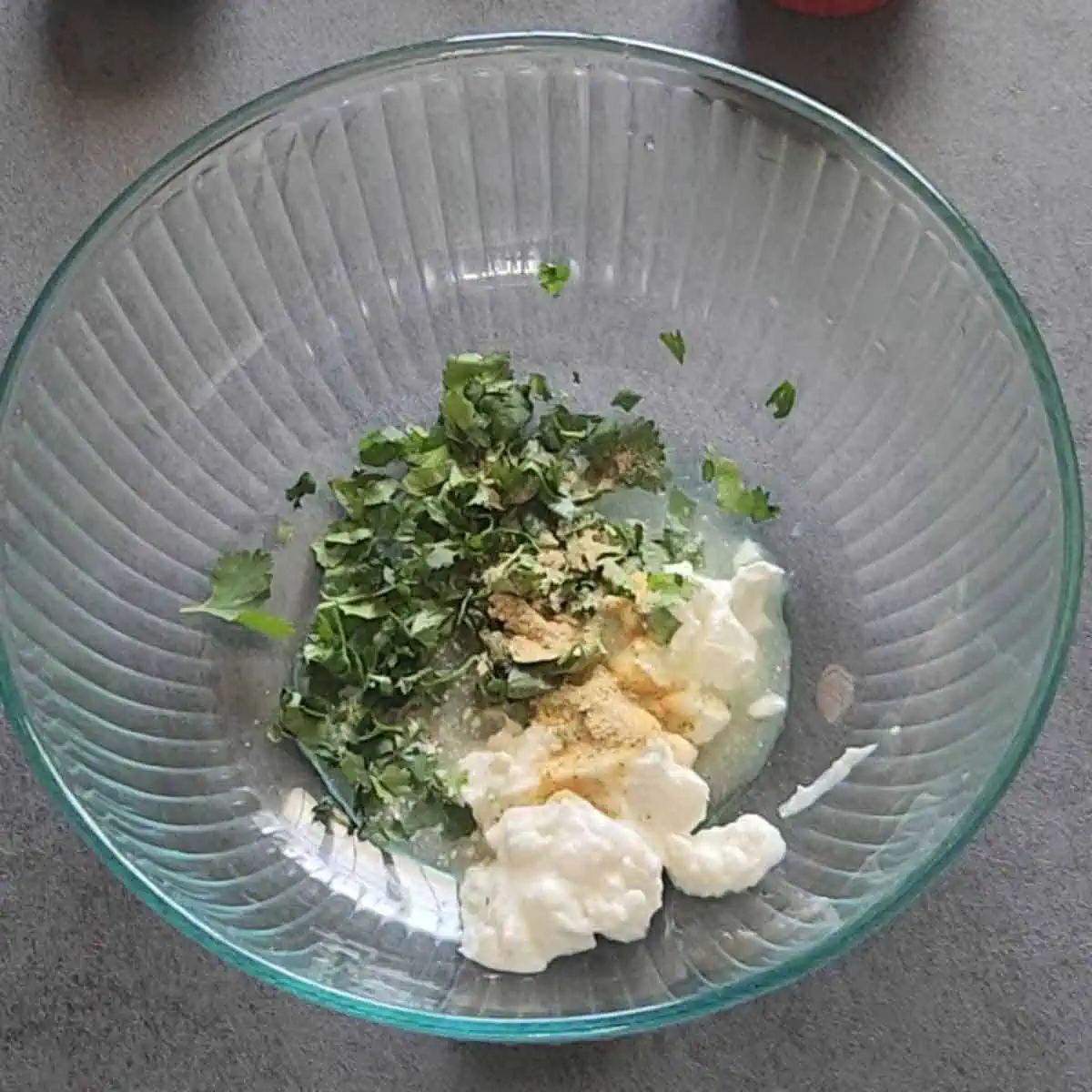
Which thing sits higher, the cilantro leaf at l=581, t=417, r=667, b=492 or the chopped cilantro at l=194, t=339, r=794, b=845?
the cilantro leaf at l=581, t=417, r=667, b=492

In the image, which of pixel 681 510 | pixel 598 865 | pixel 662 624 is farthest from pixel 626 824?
pixel 681 510

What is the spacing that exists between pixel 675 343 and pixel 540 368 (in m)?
0.11

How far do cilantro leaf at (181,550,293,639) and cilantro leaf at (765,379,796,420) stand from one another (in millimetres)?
396

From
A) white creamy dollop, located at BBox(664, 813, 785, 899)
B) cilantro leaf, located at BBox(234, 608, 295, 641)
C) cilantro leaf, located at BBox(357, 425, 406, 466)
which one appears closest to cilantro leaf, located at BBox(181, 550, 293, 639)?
cilantro leaf, located at BBox(234, 608, 295, 641)

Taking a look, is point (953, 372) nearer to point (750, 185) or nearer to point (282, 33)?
point (750, 185)

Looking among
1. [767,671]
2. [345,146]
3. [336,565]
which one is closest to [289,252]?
[345,146]

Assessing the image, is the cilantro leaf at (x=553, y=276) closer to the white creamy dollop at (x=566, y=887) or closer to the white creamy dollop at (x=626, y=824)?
the white creamy dollop at (x=626, y=824)

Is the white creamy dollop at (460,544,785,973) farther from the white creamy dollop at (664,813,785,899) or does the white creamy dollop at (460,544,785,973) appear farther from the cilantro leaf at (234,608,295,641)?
the cilantro leaf at (234,608,295,641)

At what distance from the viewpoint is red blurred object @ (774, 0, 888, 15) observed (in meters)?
1.31

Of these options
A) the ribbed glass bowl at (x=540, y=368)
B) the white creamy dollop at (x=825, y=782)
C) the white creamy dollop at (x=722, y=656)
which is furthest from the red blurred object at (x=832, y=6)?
the white creamy dollop at (x=825, y=782)

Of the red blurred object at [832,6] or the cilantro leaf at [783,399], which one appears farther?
the red blurred object at [832,6]

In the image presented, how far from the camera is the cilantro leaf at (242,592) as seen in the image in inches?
45.4

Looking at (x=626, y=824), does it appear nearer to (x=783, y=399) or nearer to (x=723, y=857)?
(x=723, y=857)

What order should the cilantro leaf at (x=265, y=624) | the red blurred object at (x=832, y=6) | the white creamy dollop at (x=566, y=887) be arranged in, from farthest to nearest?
the red blurred object at (x=832, y=6), the cilantro leaf at (x=265, y=624), the white creamy dollop at (x=566, y=887)
